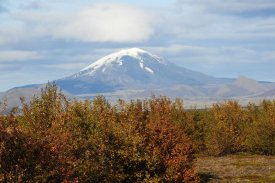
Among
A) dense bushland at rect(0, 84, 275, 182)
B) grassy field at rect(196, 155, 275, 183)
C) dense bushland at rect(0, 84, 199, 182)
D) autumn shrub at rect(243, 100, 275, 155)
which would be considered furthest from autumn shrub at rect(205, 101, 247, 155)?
dense bushland at rect(0, 84, 199, 182)

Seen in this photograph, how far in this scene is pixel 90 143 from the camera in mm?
43688

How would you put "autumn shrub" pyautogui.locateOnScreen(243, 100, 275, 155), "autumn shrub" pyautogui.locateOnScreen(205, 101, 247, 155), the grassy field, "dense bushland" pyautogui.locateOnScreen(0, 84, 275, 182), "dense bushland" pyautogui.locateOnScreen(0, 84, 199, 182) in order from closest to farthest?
1. "dense bushland" pyautogui.locateOnScreen(0, 84, 275, 182)
2. "dense bushland" pyautogui.locateOnScreen(0, 84, 199, 182)
3. the grassy field
4. "autumn shrub" pyautogui.locateOnScreen(243, 100, 275, 155)
5. "autumn shrub" pyautogui.locateOnScreen(205, 101, 247, 155)

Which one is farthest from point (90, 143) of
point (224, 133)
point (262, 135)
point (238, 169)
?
point (262, 135)

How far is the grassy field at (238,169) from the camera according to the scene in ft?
238

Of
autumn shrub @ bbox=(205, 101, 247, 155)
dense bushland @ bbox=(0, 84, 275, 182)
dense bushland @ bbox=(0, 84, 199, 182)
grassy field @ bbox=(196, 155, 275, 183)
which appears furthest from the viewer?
autumn shrub @ bbox=(205, 101, 247, 155)

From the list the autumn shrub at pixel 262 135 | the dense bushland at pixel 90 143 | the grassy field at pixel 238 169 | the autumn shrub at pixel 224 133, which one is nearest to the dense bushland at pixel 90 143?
the dense bushland at pixel 90 143

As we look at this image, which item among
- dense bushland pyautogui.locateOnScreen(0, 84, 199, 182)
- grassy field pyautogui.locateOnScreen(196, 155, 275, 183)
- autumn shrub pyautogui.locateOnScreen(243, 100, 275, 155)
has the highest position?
dense bushland pyautogui.locateOnScreen(0, 84, 199, 182)

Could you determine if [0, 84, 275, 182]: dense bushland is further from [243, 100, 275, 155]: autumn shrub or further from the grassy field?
[243, 100, 275, 155]: autumn shrub

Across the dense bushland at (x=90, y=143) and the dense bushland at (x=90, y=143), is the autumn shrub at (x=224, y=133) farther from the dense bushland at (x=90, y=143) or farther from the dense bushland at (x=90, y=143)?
the dense bushland at (x=90, y=143)

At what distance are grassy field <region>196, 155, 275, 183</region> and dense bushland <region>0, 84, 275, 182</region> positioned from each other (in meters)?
16.1

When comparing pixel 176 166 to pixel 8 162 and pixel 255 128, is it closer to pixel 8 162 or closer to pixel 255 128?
pixel 8 162

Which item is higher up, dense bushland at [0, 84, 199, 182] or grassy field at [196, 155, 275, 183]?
dense bushland at [0, 84, 199, 182]

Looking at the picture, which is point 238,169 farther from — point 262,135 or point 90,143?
point 90,143

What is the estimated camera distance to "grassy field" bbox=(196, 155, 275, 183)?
72438mm
